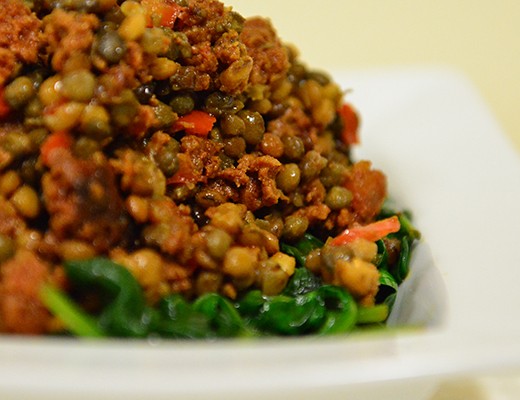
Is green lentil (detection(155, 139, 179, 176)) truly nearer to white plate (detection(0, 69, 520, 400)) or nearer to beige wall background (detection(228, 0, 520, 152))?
white plate (detection(0, 69, 520, 400))

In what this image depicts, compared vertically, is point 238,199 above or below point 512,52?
below

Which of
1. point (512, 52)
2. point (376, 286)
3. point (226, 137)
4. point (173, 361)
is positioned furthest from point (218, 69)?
point (512, 52)

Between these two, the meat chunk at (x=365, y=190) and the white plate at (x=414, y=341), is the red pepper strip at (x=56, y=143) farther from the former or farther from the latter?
the meat chunk at (x=365, y=190)

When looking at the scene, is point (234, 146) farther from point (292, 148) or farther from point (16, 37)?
point (16, 37)

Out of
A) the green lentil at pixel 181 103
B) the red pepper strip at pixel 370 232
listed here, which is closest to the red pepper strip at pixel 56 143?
the green lentil at pixel 181 103

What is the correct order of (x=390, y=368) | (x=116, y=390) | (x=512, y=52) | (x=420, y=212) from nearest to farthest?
1. (x=116, y=390)
2. (x=390, y=368)
3. (x=420, y=212)
4. (x=512, y=52)

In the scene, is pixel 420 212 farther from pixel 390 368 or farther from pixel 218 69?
pixel 390 368
